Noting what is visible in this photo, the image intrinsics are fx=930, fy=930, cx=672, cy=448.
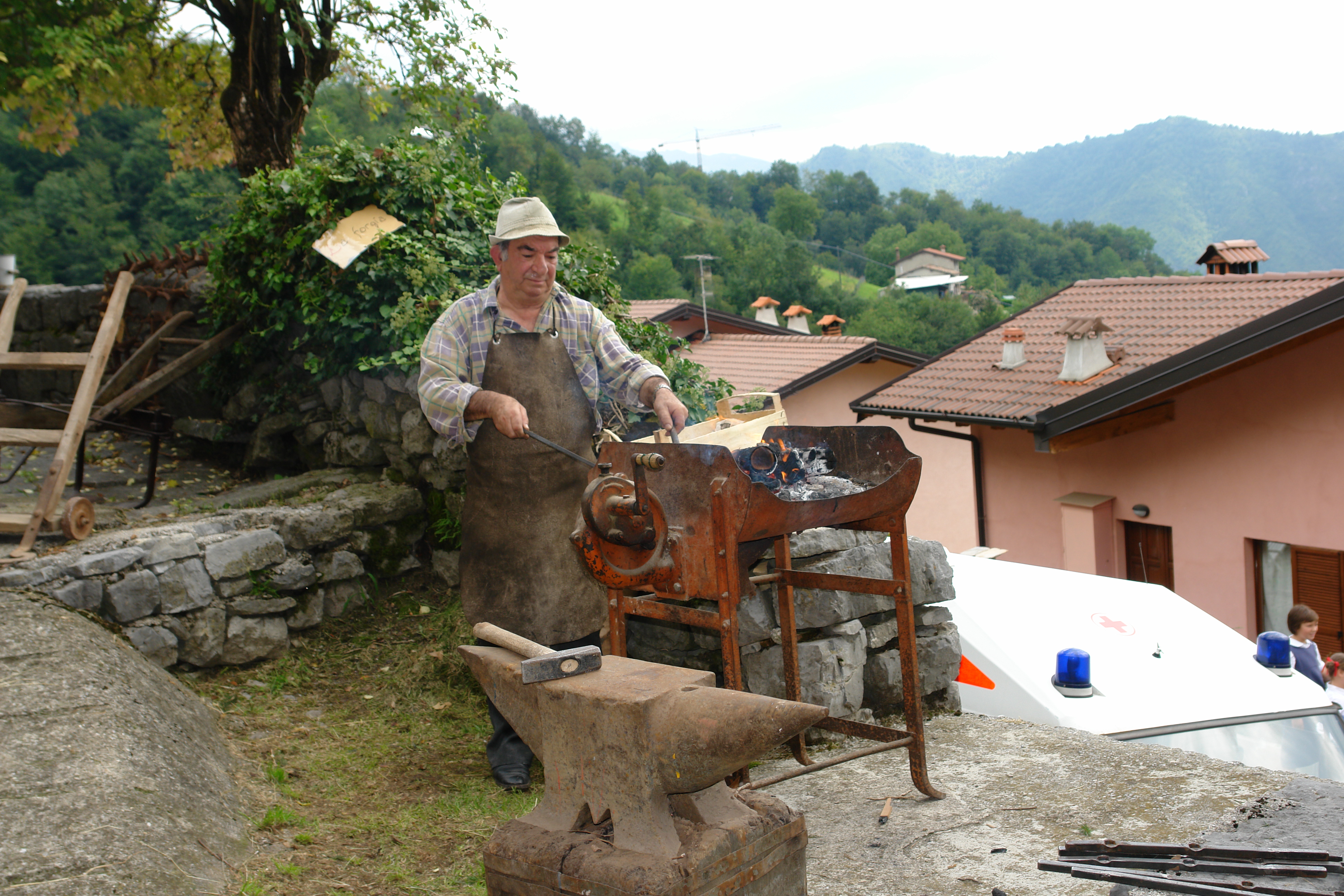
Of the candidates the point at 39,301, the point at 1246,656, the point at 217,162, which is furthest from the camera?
the point at 217,162

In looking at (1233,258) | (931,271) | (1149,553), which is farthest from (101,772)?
(931,271)

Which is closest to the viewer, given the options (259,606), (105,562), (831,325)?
(105,562)

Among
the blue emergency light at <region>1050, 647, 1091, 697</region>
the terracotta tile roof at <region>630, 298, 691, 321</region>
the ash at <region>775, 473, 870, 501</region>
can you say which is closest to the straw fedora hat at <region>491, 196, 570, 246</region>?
the ash at <region>775, 473, 870, 501</region>

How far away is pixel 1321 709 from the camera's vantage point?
4.37 metres

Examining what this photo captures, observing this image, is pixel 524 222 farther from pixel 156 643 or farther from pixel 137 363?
pixel 137 363

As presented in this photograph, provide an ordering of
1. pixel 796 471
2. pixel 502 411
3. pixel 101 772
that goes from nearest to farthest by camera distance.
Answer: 1. pixel 101 772
2. pixel 502 411
3. pixel 796 471

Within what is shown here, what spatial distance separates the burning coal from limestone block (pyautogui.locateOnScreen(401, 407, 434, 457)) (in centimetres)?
231

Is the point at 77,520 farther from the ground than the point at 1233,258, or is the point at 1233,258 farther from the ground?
the point at 1233,258

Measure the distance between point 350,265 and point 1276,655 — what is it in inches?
205

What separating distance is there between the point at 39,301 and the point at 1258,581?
12.0 m

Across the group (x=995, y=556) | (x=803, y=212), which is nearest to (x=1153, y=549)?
(x=995, y=556)

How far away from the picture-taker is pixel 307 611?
14.1 ft

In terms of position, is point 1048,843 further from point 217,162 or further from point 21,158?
point 21,158

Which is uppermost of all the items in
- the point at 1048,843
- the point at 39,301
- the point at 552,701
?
the point at 39,301
